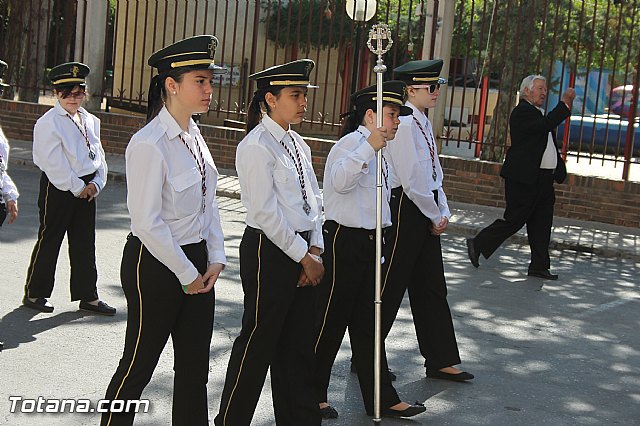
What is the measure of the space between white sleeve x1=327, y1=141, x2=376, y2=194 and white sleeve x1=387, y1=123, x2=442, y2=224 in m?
0.79

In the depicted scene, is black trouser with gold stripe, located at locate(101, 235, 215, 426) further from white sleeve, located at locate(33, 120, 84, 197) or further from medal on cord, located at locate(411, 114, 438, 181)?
white sleeve, located at locate(33, 120, 84, 197)

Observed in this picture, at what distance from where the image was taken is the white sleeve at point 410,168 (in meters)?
6.29

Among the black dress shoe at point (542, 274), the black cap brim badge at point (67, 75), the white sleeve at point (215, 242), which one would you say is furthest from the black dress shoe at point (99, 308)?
the black dress shoe at point (542, 274)

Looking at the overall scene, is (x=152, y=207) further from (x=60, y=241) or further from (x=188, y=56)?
(x=60, y=241)

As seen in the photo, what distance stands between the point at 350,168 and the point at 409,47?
9593 mm

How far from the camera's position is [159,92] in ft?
15.1

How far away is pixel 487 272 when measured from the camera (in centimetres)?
1044

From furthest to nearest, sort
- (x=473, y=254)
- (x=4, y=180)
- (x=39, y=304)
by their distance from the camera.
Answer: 1. (x=473, y=254)
2. (x=39, y=304)
3. (x=4, y=180)

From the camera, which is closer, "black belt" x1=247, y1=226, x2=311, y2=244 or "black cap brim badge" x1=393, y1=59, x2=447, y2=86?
"black belt" x1=247, y1=226, x2=311, y2=244

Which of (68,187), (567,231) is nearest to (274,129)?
(68,187)

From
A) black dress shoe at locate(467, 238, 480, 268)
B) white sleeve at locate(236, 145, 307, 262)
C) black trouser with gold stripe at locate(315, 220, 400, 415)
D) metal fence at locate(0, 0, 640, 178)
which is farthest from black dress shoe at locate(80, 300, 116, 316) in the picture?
metal fence at locate(0, 0, 640, 178)

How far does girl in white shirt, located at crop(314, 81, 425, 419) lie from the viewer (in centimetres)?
557

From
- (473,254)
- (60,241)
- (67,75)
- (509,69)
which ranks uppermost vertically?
(509,69)

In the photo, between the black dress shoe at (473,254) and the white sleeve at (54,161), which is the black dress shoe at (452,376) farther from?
the black dress shoe at (473,254)
